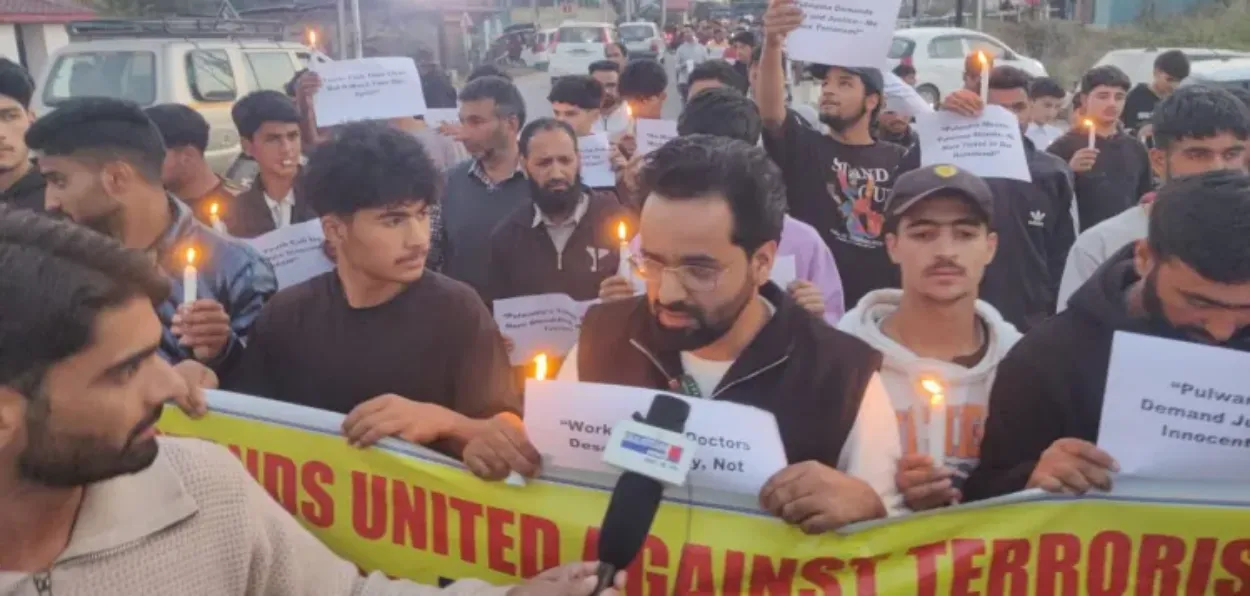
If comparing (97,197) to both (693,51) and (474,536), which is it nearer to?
(474,536)

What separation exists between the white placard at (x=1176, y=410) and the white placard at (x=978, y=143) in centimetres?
197

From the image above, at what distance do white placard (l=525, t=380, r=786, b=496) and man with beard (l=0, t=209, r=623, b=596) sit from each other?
12.0 inches

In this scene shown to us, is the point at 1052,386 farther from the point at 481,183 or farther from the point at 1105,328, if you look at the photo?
the point at 481,183

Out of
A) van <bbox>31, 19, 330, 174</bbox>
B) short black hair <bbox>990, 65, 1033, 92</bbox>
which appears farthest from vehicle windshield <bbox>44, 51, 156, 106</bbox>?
short black hair <bbox>990, 65, 1033, 92</bbox>

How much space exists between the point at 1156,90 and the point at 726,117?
6738 mm

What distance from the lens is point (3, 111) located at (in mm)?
4734

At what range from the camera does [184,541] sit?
75.3 inches

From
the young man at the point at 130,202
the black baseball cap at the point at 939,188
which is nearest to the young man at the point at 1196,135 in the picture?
the black baseball cap at the point at 939,188

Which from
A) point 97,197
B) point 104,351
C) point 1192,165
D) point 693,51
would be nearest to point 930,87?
point 693,51

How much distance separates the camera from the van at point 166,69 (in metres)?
11.3

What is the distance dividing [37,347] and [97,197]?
6.65 feet

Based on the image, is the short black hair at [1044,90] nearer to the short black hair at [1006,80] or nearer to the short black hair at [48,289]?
the short black hair at [1006,80]

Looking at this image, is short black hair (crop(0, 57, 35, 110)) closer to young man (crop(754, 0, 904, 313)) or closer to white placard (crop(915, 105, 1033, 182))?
young man (crop(754, 0, 904, 313))

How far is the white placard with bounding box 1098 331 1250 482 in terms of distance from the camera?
2.09m
